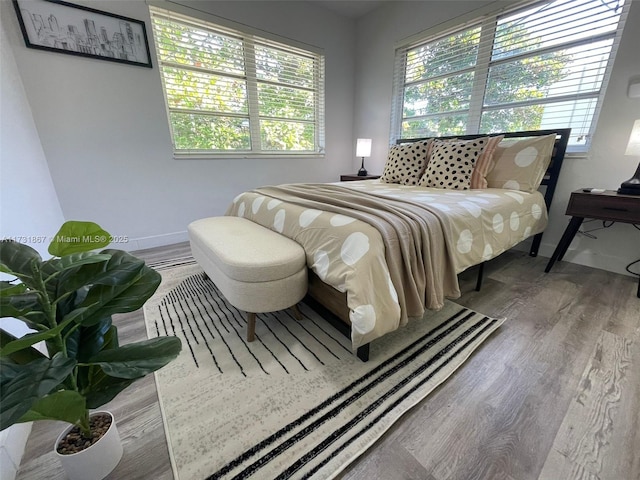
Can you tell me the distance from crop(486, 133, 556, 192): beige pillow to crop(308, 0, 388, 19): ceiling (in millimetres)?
2512

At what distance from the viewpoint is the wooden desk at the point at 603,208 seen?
167cm

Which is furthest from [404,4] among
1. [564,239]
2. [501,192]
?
[564,239]

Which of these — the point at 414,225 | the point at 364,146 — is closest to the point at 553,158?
the point at 414,225

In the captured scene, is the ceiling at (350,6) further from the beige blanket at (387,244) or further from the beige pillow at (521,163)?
the beige blanket at (387,244)

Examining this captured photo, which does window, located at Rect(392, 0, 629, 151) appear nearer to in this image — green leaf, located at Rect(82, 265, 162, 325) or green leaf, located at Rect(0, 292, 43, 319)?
green leaf, located at Rect(82, 265, 162, 325)

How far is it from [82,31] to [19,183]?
1513 mm

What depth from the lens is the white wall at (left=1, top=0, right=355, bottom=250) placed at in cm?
211

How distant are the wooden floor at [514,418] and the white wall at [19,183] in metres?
0.36

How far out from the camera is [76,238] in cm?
65

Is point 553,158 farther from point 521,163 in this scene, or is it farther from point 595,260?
point 595,260

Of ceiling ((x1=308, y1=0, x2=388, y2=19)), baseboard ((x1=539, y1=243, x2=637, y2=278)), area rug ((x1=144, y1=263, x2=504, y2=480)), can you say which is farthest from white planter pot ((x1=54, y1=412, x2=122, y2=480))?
ceiling ((x1=308, y1=0, x2=388, y2=19))

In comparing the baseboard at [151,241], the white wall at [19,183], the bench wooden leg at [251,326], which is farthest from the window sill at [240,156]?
the bench wooden leg at [251,326]

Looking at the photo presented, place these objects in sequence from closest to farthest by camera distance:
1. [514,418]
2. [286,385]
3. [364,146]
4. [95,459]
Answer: [95,459] → [514,418] → [286,385] → [364,146]

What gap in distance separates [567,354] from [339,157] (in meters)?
3.46
